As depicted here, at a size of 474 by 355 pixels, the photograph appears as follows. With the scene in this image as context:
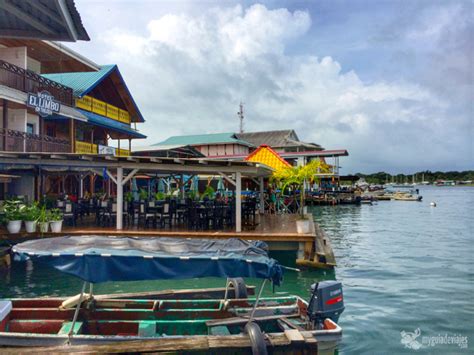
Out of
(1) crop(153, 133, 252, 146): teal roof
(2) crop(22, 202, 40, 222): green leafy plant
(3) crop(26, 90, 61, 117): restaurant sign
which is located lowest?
(2) crop(22, 202, 40, 222): green leafy plant

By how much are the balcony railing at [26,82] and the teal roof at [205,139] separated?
32.6 m

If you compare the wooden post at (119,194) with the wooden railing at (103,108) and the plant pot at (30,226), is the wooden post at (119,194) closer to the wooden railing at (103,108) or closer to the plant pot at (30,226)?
the plant pot at (30,226)

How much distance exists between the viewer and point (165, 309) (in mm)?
7887

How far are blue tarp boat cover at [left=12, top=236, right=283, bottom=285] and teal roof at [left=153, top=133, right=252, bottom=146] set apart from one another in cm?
4759

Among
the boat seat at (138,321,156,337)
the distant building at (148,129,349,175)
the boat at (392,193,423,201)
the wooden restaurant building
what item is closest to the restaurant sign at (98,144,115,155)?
the wooden restaurant building

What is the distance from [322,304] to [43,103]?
59.2 ft

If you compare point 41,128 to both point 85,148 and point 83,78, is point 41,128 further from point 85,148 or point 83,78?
point 83,78

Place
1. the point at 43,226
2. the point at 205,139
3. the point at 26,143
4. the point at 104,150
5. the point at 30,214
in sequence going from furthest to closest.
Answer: the point at 205,139 < the point at 104,150 < the point at 26,143 < the point at 30,214 < the point at 43,226

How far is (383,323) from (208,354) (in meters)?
5.30

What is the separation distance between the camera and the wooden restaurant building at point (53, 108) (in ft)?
62.7

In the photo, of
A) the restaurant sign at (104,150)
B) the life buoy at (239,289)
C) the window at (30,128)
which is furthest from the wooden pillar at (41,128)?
the life buoy at (239,289)

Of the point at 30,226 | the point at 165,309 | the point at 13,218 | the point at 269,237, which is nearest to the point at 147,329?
the point at 165,309

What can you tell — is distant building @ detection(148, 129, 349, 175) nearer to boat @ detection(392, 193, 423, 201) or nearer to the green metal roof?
boat @ detection(392, 193, 423, 201)

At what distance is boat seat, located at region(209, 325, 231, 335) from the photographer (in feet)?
22.5
